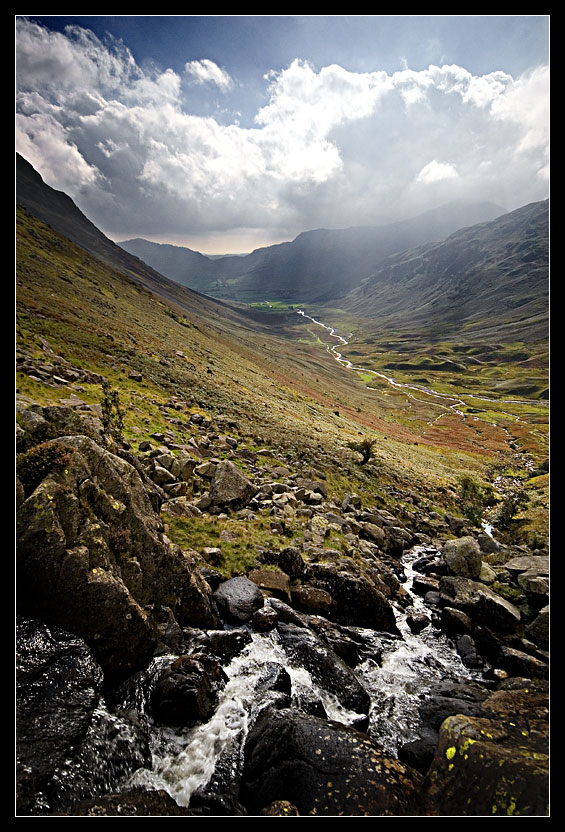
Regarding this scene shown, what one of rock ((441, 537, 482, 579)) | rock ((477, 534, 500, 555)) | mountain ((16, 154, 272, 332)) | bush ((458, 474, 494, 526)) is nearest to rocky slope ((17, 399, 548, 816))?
rock ((441, 537, 482, 579))

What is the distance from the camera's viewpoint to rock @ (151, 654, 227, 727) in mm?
8742

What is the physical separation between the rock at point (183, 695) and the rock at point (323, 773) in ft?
5.09

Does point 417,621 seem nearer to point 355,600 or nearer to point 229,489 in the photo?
point 355,600

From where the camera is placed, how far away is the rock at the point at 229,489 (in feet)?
63.7

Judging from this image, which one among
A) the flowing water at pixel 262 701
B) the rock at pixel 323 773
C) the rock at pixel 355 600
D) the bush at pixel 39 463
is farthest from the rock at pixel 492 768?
the bush at pixel 39 463

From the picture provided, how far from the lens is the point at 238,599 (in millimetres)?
13258

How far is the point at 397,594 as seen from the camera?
1769 centimetres

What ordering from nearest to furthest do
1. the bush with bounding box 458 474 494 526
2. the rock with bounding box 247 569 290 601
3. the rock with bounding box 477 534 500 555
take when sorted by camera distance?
the rock with bounding box 247 569 290 601 < the rock with bounding box 477 534 500 555 < the bush with bounding box 458 474 494 526

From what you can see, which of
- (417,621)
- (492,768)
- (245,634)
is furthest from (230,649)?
(417,621)

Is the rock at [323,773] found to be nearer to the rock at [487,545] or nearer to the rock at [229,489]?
the rock at [229,489]

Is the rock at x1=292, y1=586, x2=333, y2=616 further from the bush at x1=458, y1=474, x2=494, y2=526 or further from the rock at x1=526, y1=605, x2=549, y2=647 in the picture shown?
the bush at x1=458, y1=474, x2=494, y2=526

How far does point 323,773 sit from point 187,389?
38.0m

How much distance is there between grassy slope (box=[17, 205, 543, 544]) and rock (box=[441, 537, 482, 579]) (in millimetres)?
9518
